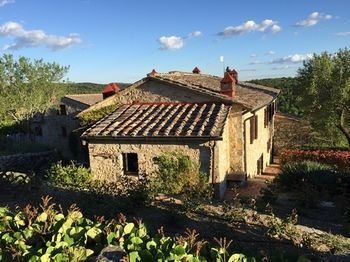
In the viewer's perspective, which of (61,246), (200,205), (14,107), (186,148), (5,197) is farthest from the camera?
(14,107)

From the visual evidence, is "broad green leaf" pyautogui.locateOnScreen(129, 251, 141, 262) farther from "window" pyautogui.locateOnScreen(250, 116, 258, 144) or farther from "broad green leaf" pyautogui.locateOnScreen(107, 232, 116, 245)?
"window" pyautogui.locateOnScreen(250, 116, 258, 144)

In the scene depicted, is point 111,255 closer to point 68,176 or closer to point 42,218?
point 42,218

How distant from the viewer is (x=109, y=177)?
51.8ft

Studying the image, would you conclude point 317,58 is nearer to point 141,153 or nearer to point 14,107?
point 141,153

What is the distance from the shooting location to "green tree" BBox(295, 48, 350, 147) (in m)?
25.5

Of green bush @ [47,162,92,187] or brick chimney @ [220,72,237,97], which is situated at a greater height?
brick chimney @ [220,72,237,97]

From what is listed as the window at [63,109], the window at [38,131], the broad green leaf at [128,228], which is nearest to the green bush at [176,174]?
the broad green leaf at [128,228]

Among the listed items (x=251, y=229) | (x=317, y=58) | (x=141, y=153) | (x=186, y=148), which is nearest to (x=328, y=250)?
(x=251, y=229)

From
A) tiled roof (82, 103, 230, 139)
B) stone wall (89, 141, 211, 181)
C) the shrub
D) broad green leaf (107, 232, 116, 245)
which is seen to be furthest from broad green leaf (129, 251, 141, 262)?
the shrub

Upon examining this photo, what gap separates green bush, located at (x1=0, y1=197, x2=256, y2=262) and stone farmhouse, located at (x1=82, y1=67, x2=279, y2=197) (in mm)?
7606

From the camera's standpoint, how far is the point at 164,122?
614 inches

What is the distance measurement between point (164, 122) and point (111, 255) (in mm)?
11110

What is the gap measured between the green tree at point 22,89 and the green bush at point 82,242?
4401cm

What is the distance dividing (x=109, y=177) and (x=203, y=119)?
15.2 ft
